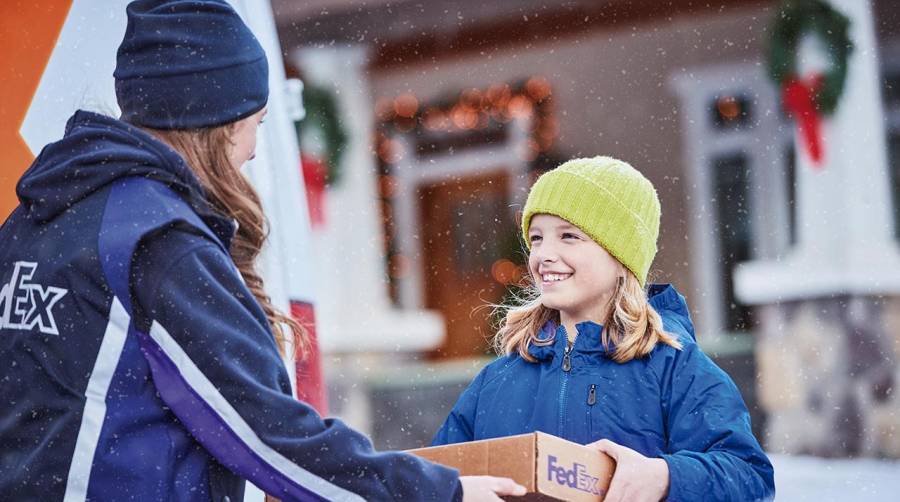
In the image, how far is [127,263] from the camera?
6.62 feet

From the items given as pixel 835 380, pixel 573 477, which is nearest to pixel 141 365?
pixel 573 477

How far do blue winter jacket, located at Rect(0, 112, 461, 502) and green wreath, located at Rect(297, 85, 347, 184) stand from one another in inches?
390

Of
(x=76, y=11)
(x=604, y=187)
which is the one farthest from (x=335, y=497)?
(x=76, y=11)

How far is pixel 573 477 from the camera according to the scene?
2.25 m

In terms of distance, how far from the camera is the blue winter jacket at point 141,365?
6.64ft

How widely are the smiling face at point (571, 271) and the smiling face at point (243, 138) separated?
2.45 feet

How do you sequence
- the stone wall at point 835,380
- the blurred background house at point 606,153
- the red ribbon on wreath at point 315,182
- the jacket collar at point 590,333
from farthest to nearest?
the red ribbon on wreath at point 315,182 → the blurred background house at point 606,153 → the stone wall at point 835,380 → the jacket collar at point 590,333

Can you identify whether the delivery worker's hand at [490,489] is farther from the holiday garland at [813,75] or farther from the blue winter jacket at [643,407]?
the holiday garland at [813,75]

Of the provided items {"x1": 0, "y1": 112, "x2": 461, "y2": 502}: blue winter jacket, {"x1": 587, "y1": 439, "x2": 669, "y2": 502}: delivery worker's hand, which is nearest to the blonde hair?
{"x1": 587, "y1": 439, "x2": 669, "y2": 502}: delivery worker's hand

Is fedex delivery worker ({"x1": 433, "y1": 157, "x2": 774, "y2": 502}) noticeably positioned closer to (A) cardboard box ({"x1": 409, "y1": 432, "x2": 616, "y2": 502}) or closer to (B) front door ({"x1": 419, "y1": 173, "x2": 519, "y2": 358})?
(A) cardboard box ({"x1": 409, "y1": 432, "x2": 616, "y2": 502})

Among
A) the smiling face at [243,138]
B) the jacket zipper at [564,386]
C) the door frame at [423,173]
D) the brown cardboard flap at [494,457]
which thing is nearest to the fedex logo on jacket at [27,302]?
the smiling face at [243,138]

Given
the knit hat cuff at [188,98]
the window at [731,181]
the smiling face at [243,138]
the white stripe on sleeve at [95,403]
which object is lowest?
the window at [731,181]

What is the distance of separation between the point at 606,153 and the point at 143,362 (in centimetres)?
1002

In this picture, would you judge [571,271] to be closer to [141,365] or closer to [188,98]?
[188,98]
